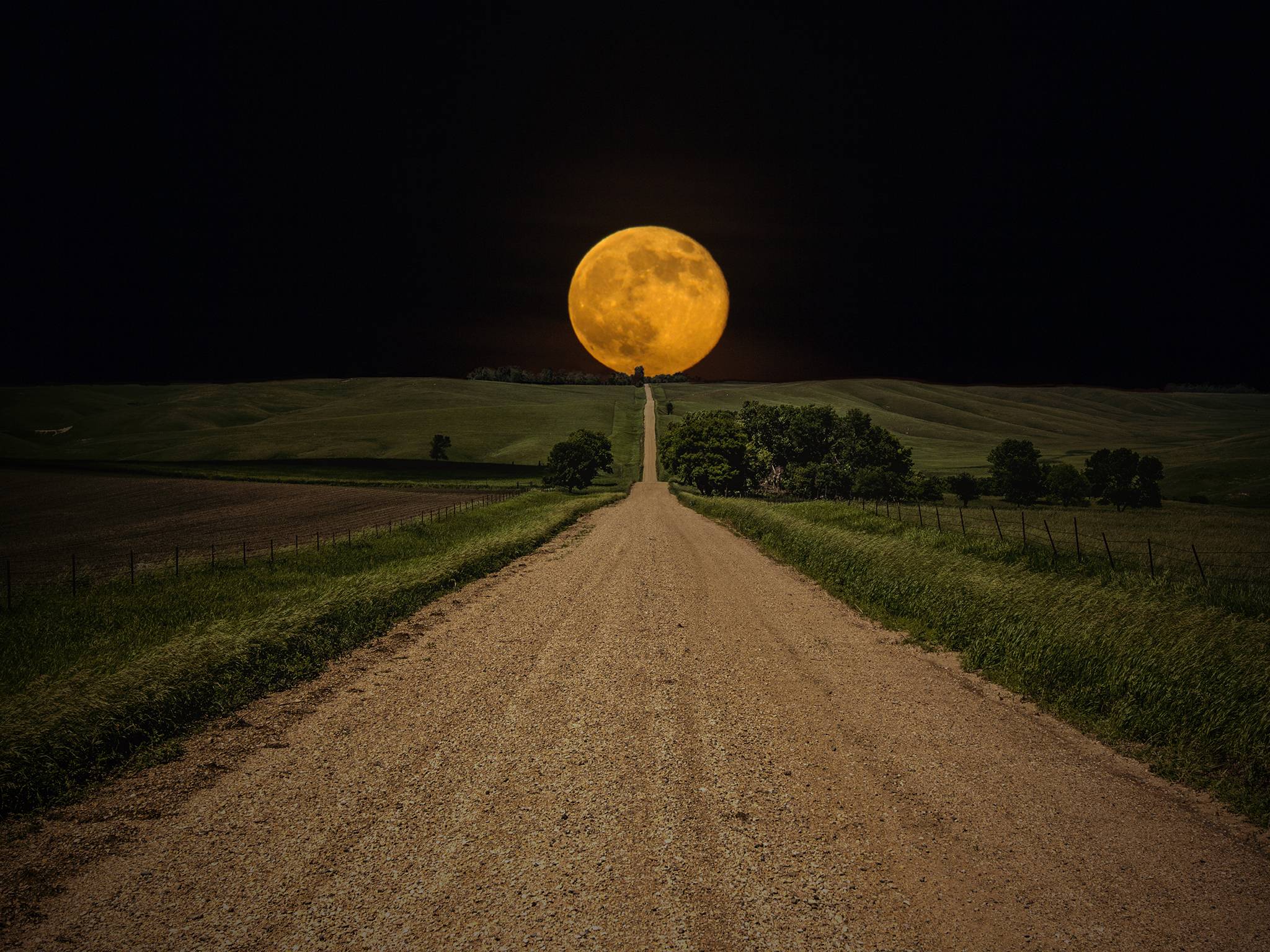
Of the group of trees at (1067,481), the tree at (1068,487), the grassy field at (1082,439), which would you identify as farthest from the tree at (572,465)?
the grassy field at (1082,439)

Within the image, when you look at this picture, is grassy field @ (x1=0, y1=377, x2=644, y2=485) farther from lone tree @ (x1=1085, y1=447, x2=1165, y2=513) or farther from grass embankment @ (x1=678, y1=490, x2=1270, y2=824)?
grass embankment @ (x1=678, y1=490, x2=1270, y2=824)

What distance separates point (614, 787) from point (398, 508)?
5339 centimetres

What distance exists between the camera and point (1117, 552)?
3381cm

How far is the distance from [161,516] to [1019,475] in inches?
3702

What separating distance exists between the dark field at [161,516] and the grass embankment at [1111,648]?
77.1 ft

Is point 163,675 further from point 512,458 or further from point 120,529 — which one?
point 512,458

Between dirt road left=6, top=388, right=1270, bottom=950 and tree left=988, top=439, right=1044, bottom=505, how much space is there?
83.7 metres

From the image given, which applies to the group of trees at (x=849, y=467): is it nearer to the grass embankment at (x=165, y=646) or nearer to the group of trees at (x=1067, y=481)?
the group of trees at (x=1067, y=481)

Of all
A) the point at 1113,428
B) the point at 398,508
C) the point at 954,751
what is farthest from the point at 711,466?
the point at 1113,428

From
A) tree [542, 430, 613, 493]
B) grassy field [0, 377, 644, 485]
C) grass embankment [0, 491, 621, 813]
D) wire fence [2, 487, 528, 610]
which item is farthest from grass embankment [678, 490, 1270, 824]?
grassy field [0, 377, 644, 485]

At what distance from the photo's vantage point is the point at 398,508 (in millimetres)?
57125

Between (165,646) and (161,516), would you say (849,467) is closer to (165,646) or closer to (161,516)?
(161,516)

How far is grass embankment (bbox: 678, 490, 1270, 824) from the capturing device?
8.81 m

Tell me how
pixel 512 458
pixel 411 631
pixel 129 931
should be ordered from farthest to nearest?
pixel 512 458, pixel 411 631, pixel 129 931
